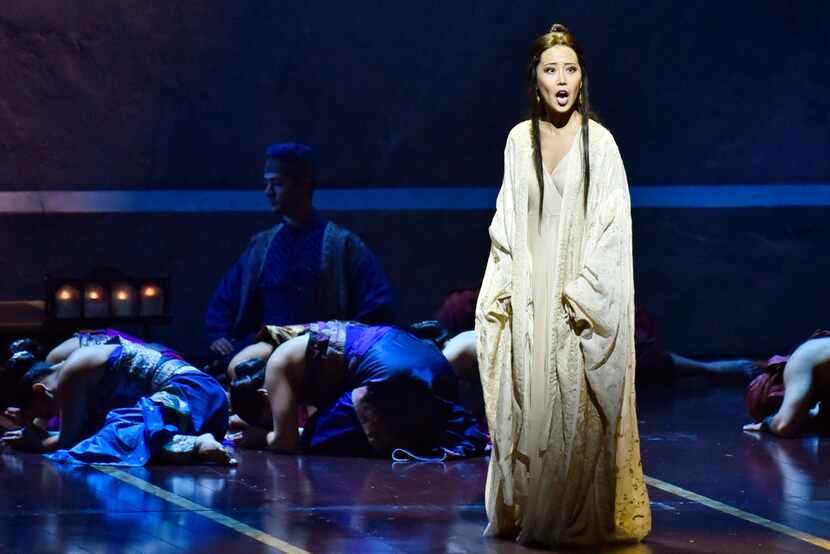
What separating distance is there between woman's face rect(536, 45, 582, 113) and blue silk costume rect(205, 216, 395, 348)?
3276 mm

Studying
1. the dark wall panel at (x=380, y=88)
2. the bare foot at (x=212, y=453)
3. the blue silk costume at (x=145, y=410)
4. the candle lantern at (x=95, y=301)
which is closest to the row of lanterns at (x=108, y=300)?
the candle lantern at (x=95, y=301)

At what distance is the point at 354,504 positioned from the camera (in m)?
6.17

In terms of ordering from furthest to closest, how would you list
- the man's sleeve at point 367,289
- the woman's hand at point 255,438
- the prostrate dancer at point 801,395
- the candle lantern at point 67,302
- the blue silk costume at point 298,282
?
the candle lantern at point 67,302 < the blue silk costume at point 298,282 < the man's sleeve at point 367,289 < the prostrate dancer at point 801,395 < the woman's hand at point 255,438

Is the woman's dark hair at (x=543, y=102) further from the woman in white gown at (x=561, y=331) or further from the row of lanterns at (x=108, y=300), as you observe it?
the row of lanterns at (x=108, y=300)

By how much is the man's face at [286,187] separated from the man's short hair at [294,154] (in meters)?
0.02

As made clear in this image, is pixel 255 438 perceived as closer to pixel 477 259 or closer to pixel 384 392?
pixel 384 392

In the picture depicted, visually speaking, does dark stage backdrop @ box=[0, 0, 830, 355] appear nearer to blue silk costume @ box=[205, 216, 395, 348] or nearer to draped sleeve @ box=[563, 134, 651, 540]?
blue silk costume @ box=[205, 216, 395, 348]

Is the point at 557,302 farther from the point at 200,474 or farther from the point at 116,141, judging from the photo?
the point at 116,141

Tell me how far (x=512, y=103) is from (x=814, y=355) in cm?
338

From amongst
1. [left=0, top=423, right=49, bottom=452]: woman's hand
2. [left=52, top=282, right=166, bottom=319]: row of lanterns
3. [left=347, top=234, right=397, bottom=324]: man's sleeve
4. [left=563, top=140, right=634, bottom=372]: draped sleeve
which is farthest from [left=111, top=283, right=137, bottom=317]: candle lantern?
[left=563, top=140, right=634, bottom=372]: draped sleeve

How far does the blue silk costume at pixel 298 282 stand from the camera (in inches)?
347

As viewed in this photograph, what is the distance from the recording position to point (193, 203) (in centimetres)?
1027

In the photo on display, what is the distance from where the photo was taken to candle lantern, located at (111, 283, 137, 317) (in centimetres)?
908

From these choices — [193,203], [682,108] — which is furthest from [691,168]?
[193,203]
